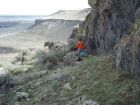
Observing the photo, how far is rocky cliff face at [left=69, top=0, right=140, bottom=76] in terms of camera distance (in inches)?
325

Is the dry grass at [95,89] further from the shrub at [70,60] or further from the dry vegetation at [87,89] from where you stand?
the shrub at [70,60]

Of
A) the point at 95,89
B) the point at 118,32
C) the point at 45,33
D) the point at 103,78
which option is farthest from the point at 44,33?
the point at 95,89

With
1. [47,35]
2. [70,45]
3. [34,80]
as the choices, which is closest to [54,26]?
[47,35]

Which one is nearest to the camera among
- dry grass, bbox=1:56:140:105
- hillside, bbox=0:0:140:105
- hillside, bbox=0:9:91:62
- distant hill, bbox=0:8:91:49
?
dry grass, bbox=1:56:140:105

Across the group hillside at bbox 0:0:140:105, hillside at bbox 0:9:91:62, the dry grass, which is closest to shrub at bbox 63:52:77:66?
hillside at bbox 0:0:140:105

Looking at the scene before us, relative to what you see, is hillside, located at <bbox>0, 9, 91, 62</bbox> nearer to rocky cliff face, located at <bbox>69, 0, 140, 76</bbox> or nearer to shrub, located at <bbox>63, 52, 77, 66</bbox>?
rocky cliff face, located at <bbox>69, 0, 140, 76</bbox>

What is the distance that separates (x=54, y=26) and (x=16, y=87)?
75.0 metres

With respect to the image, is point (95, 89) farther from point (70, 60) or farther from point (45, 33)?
point (45, 33)

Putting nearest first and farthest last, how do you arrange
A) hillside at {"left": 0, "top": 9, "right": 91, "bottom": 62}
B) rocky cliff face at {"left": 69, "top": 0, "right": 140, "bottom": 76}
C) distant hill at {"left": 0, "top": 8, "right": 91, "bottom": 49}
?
1. rocky cliff face at {"left": 69, "top": 0, "right": 140, "bottom": 76}
2. hillside at {"left": 0, "top": 9, "right": 91, "bottom": 62}
3. distant hill at {"left": 0, "top": 8, "right": 91, "bottom": 49}

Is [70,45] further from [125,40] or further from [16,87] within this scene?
[125,40]

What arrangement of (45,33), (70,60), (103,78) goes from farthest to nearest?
(45,33) < (70,60) < (103,78)

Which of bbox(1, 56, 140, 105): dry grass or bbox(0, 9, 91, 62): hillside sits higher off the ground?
bbox(1, 56, 140, 105): dry grass

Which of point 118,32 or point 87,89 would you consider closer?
point 87,89

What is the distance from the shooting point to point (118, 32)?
11.2 m
